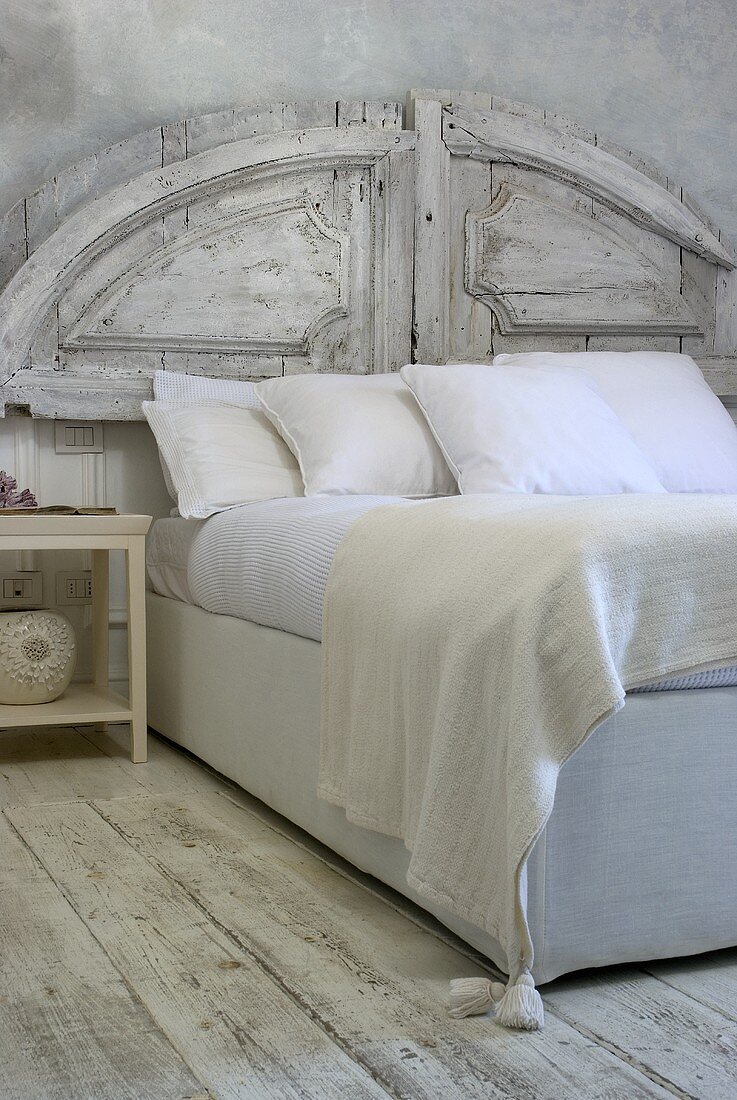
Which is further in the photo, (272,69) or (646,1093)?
(272,69)

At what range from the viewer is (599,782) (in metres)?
1.29

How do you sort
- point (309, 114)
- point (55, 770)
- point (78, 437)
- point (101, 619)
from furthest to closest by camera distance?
point (309, 114), point (78, 437), point (101, 619), point (55, 770)

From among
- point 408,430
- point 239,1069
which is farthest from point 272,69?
point 239,1069

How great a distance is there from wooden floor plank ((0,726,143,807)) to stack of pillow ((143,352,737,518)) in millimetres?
589

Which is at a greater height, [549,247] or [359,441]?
[549,247]

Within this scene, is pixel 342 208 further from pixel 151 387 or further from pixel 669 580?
pixel 669 580

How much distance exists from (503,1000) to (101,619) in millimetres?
1858

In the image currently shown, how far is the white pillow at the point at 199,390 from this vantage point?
9.55ft

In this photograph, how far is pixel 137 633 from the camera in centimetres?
259

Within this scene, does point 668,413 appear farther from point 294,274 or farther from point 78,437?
point 78,437

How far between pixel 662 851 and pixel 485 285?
2.23 m

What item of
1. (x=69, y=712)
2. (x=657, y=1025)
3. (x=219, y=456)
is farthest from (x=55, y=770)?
(x=657, y=1025)

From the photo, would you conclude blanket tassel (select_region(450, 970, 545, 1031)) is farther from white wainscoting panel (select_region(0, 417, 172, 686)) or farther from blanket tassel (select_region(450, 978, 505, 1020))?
white wainscoting panel (select_region(0, 417, 172, 686))

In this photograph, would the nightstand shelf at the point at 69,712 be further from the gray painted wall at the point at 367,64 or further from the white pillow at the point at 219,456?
the gray painted wall at the point at 367,64
